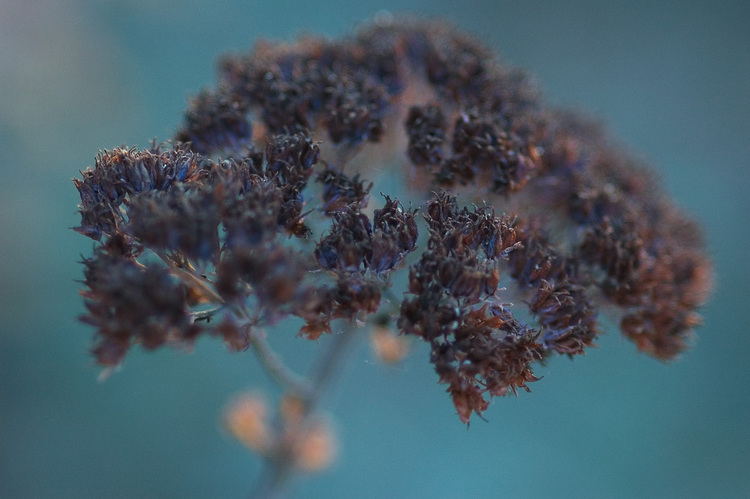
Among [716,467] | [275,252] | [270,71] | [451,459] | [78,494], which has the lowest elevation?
[78,494]

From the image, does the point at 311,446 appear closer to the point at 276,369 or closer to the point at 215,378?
the point at 276,369

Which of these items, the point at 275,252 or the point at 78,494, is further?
the point at 78,494

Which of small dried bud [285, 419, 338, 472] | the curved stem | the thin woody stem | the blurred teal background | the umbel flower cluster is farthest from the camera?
the blurred teal background

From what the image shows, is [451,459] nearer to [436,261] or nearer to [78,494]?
[78,494]

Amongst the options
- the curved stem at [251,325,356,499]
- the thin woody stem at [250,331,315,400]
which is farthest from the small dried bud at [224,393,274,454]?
the thin woody stem at [250,331,315,400]

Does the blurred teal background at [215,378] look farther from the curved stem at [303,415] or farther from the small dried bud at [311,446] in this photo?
the curved stem at [303,415]

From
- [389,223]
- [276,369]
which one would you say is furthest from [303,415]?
[389,223]

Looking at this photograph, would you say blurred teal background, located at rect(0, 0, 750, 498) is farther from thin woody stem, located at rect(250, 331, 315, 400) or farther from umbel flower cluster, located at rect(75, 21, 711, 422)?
umbel flower cluster, located at rect(75, 21, 711, 422)

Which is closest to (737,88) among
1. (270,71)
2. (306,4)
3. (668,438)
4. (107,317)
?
(668,438)
